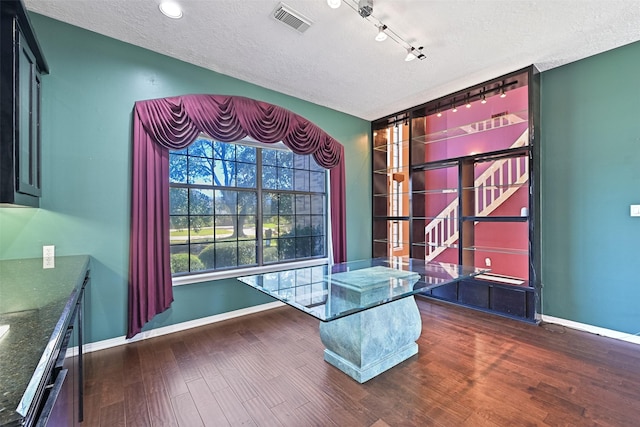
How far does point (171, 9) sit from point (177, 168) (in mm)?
1514

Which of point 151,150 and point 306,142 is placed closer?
point 151,150

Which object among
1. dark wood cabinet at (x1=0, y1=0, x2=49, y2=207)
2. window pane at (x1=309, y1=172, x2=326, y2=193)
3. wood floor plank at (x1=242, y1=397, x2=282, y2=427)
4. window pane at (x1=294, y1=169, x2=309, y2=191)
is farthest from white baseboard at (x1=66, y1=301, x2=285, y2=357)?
window pane at (x1=309, y1=172, x2=326, y2=193)

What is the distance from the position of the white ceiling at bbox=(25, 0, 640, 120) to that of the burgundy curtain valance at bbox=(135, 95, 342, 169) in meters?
0.40

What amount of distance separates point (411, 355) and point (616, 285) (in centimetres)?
228

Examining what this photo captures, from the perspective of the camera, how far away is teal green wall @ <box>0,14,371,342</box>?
2.29m

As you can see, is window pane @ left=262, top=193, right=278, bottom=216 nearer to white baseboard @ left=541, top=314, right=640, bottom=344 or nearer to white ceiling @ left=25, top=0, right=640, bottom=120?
white ceiling @ left=25, top=0, right=640, bottom=120

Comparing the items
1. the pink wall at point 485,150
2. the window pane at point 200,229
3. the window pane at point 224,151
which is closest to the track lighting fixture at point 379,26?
the pink wall at point 485,150

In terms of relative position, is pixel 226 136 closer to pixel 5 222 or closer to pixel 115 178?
pixel 115 178

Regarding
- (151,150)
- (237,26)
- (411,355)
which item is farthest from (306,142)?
(411,355)

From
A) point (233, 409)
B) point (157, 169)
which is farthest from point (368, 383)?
point (157, 169)

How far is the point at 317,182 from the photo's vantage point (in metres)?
4.35

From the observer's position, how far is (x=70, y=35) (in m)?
2.39

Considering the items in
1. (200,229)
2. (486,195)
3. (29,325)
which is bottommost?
(29,325)

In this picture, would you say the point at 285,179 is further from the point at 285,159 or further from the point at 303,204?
the point at 303,204
